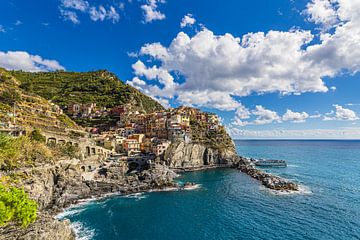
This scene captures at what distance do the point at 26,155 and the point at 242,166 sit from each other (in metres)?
77.1

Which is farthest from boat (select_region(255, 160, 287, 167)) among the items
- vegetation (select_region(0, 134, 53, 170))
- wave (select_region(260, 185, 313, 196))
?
vegetation (select_region(0, 134, 53, 170))

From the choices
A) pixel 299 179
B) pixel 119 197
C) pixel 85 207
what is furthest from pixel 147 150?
pixel 299 179

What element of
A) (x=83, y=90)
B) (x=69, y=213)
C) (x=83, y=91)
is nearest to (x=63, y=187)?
(x=69, y=213)

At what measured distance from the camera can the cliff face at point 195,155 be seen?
9450 centimetres

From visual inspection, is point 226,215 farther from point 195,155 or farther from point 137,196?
point 195,155

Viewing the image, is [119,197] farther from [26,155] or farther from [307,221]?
[307,221]

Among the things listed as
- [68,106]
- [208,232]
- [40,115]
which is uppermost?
[68,106]

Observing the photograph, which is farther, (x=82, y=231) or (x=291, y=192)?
(x=291, y=192)

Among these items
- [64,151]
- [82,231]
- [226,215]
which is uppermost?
[64,151]

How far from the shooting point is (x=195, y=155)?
100375mm

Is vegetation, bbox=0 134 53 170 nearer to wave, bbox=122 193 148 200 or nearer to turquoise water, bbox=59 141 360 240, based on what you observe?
turquoise water, bbox=59 141 360 240

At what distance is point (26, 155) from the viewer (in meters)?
50.6

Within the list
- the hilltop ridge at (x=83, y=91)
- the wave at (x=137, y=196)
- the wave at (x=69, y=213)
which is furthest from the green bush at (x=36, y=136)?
the hilltop ridge at (x=83, y=91)

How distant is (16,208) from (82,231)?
15289mm
